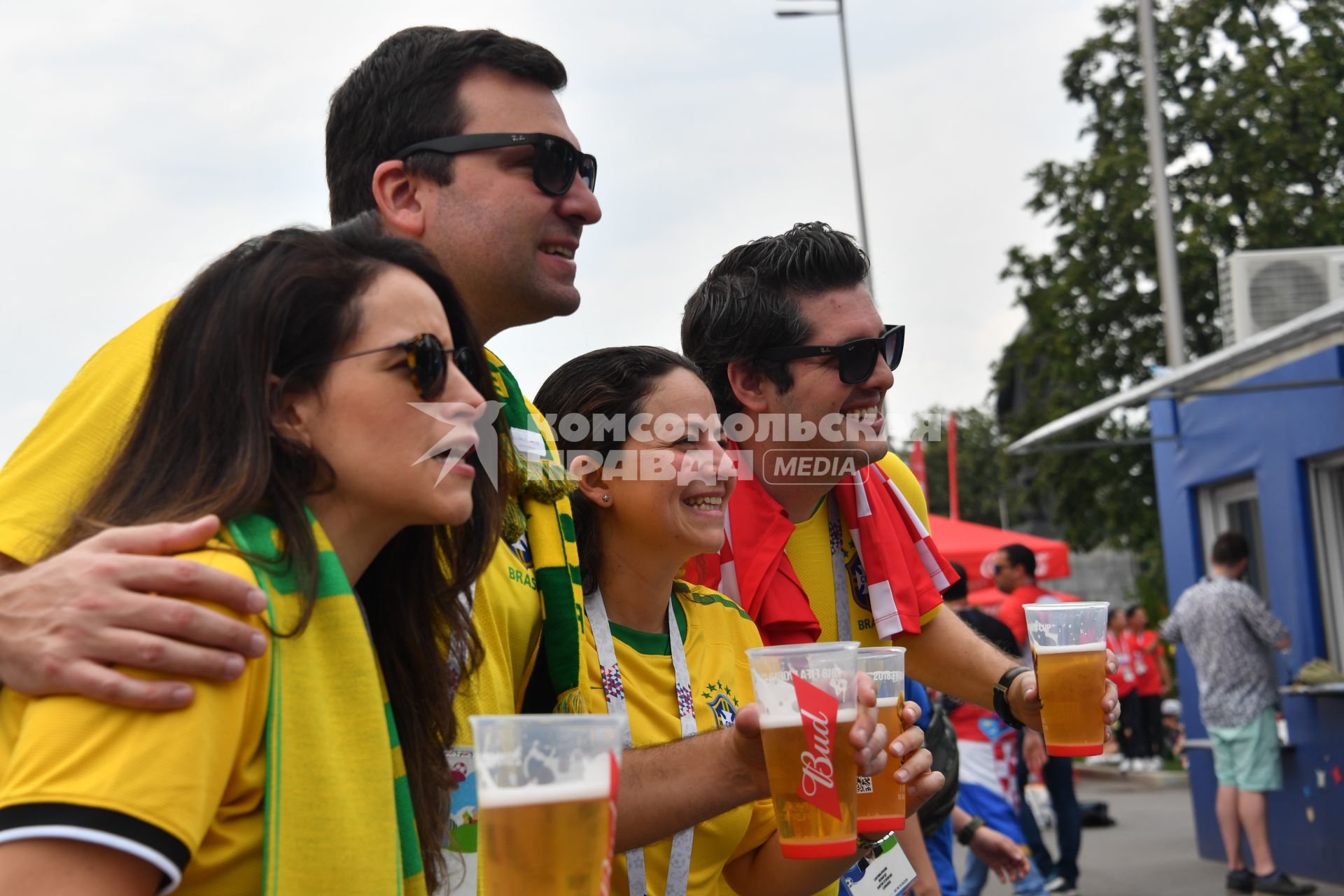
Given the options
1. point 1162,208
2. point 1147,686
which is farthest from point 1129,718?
point 1162,208

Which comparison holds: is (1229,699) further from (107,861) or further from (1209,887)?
(107,861)

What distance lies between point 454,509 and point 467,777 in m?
0.60

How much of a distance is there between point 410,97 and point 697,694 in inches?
56.3

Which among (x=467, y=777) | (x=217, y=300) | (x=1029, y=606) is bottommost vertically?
(x=467, y=777)

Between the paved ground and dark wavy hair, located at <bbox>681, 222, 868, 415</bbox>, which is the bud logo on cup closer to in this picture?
dark wavy hair, located at <bbox>681, 222, 868, 415</bbox>

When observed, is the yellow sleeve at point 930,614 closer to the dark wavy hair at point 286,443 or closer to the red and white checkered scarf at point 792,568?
the red and white checkered scarf at point 792,568

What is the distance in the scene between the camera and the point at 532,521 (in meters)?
2.76

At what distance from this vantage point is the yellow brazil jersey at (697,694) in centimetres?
279

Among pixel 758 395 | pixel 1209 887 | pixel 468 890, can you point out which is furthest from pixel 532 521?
pixel 1209 887

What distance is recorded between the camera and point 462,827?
7.39ft

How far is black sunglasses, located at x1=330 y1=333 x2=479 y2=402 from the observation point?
1886 millimetres

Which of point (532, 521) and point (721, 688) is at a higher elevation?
point (532, 521)

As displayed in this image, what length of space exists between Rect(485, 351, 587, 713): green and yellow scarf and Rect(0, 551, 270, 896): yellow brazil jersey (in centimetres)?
98

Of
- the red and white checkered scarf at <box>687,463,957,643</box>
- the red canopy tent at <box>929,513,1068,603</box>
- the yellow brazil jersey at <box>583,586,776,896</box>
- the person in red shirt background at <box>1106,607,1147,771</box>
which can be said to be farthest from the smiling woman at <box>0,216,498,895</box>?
the person in red shirt background at <box>1106,607,1147,771</box>
